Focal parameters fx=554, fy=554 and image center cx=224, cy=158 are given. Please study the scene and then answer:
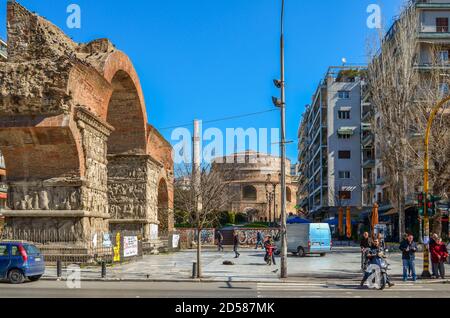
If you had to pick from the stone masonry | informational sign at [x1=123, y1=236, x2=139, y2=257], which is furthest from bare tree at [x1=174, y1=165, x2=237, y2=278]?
the stone masonry

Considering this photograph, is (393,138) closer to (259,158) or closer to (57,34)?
(57,34)

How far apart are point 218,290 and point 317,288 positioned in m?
3.29

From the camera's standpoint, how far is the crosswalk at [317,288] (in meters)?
15.9

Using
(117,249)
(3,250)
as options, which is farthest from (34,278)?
(117,249)

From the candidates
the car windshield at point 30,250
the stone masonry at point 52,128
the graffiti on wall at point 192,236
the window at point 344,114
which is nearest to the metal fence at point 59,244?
the stone masonry at point 52,128

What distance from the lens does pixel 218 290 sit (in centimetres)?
1661

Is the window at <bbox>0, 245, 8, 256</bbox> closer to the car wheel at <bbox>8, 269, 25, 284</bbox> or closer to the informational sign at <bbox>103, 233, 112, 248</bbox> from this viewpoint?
the car wheel at <bbox>8, 269, 25, 284</bbox>

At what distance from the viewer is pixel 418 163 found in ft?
118

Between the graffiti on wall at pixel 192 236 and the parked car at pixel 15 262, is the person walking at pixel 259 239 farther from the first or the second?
the parked car at pixel 15 262

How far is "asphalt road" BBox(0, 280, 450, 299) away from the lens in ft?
48.5

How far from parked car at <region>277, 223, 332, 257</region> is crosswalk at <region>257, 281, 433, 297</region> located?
15054 mm

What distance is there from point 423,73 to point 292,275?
32645 millimetres

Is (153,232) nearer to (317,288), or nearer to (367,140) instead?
(317,288)
